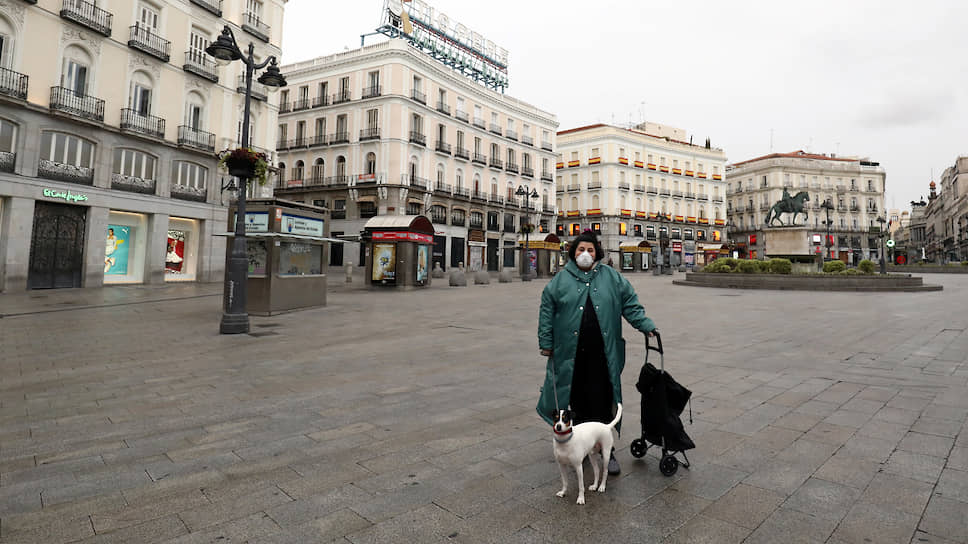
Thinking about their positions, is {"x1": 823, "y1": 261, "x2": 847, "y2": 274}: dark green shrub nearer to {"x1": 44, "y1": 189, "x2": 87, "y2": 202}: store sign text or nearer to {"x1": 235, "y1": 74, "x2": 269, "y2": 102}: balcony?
{"x1": 235, "y1": 74, "x2": 269, "y2": 102}: balcony

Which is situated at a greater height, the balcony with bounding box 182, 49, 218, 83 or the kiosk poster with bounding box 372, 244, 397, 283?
the balcony with bounding box 182, 49, 218, 83

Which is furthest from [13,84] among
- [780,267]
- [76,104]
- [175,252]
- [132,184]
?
[780,267]

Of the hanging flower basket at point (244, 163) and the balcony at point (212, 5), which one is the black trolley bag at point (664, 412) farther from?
the balcony at point (212, 5)

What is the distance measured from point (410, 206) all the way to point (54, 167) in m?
22.7

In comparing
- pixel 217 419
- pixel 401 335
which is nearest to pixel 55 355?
pixel 217 419

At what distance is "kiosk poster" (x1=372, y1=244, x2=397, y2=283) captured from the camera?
Result: 22.0 meters

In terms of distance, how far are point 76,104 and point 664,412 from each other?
24.1m

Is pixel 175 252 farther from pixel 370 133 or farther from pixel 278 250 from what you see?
pixel 370 133

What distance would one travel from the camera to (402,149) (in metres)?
36.9

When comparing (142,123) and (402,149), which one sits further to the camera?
(402,149)

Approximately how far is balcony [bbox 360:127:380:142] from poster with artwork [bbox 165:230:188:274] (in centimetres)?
1737

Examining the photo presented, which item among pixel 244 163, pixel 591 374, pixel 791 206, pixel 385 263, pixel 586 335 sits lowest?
pixel 591 374

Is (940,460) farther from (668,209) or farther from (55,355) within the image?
(668,209)

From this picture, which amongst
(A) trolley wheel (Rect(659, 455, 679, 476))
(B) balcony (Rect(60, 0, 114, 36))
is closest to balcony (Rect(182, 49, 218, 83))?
(B) balcony (Rect(60, 0, 114, 36))
